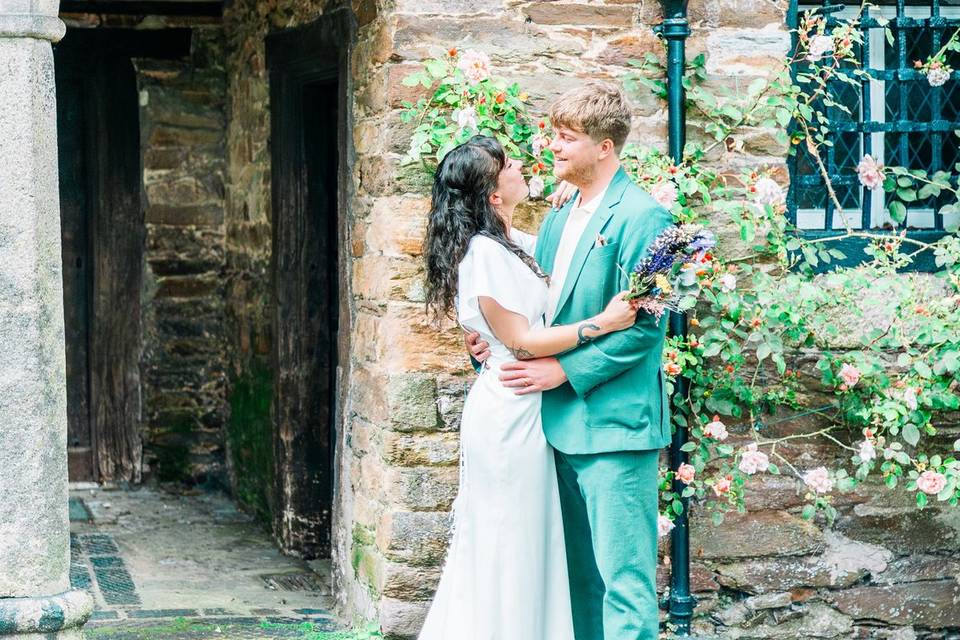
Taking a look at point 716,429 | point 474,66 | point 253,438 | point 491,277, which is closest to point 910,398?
point 716,429

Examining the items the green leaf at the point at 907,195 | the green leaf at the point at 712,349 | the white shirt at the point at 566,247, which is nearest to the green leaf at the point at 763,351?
the green leaf at the point at 712,349

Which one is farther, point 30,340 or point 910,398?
point 910,398

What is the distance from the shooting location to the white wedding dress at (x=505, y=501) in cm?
405

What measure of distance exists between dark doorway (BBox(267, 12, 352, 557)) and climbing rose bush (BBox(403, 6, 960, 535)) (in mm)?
1671

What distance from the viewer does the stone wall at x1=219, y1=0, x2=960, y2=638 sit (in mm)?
4906

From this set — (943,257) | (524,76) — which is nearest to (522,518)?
(524,76)

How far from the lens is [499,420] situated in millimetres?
4109

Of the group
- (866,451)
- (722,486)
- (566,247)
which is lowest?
(722,486)

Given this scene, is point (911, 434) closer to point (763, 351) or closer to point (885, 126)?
point (763, 351)

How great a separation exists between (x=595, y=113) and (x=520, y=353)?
0.71 metres

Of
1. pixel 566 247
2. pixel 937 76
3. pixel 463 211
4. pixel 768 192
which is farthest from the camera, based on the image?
pixel 937 76

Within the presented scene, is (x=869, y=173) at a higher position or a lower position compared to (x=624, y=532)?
higher

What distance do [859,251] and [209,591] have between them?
2975 mm

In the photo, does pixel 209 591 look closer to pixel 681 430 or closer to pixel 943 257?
pixel 681 430
